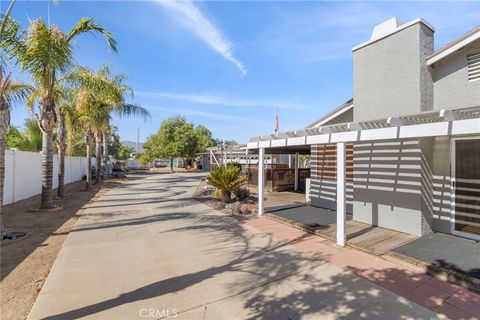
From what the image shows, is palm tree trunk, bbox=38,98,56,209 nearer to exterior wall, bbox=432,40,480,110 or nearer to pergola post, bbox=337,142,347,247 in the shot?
pergola post, bbox=337,142,347,247

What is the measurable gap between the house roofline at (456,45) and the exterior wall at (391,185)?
6.04 feet

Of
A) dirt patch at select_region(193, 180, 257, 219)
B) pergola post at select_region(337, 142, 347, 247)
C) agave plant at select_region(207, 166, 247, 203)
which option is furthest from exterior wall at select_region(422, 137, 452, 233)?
agave plant at select_region(207, 166, 247, 203)

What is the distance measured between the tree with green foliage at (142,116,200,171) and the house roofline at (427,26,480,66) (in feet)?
110

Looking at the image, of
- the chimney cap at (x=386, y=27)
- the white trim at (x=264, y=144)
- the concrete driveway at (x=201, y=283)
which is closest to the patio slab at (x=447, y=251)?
the concrete driveway at (x=201, y=283)

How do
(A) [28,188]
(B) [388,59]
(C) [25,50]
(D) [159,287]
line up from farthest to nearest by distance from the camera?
(A) [28,188] < (C) [25,50] < (B) [388,59] < (D) [159,287]

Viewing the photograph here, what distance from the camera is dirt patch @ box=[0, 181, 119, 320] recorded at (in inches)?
149

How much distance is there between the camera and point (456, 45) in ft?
19.2

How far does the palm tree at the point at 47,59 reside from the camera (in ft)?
25.2

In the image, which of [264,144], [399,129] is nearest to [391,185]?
[399,129]

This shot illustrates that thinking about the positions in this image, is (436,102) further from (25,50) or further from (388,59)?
(25,50)

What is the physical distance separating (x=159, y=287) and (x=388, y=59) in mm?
7157

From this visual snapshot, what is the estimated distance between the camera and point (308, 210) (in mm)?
9656

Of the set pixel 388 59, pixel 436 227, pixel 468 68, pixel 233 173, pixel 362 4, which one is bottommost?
pixel 436 227

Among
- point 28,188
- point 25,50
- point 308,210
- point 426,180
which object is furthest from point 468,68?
point 28,188
